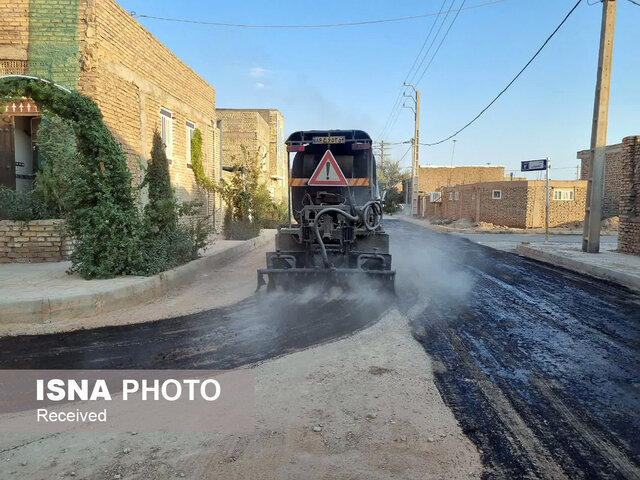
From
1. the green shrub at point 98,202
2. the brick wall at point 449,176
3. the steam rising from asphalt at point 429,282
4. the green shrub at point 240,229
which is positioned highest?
the brick wall at point 449,176

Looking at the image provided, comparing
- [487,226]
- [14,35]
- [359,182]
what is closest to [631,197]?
[359,182]

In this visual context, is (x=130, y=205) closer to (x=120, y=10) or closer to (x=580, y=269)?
(x=120, y=10)

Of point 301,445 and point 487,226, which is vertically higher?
point 487,226

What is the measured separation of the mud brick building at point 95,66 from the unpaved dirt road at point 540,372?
258 inches

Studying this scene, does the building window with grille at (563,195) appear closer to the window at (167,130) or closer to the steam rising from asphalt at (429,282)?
the steam rising from asphalt at (429,282)

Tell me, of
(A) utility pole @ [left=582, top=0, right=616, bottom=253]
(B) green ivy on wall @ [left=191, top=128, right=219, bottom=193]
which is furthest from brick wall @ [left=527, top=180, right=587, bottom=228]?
(B) green ivy on wall @ [left=191, top=128, right=219, bottom=193]

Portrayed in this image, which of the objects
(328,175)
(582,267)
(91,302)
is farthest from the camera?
(582,267)

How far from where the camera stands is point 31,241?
9828mm

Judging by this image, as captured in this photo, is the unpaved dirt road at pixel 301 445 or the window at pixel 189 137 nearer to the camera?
the unpaved dirt road at pixel 301 445

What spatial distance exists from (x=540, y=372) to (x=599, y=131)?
40.8 ft

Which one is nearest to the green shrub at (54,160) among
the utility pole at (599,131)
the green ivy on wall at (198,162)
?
the green ivy on wall at (198,162)

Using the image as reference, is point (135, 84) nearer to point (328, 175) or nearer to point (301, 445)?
point (328, 175)

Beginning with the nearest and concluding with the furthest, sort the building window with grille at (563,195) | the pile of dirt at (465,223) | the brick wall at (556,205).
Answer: the brick wall at (556,205)
the building window with grille at (563,195)
the pile of dirt at (465,223)

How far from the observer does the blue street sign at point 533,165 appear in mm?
16875
